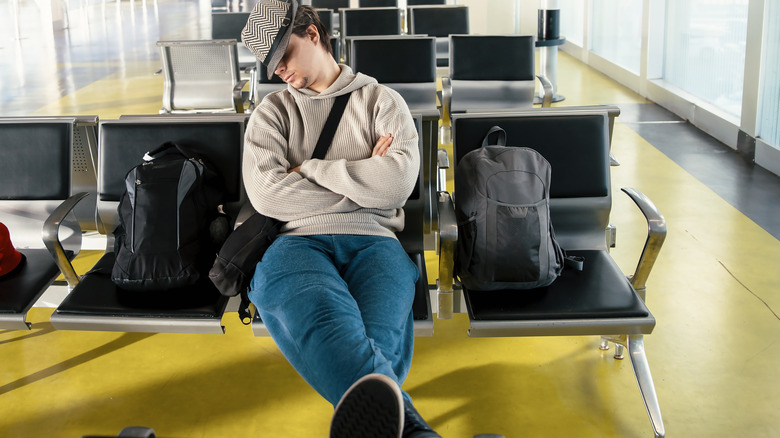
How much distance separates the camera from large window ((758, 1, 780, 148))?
4.60 metres

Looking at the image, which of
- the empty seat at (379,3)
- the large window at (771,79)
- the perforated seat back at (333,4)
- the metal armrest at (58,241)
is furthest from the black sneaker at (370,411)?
the perforated seat back at (333,4)

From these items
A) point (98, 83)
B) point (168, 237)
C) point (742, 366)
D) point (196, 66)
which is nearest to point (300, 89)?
point (168, 237)

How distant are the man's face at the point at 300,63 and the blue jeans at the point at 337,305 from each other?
1.69ft

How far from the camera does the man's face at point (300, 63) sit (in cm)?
219

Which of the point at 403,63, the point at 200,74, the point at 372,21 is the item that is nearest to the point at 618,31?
the point at 372,21

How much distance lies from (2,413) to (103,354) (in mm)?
408

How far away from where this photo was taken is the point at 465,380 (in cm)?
243

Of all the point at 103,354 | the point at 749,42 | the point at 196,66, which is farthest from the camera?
the point at 196,66

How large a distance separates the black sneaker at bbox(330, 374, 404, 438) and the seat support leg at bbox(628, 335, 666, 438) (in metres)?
0.99

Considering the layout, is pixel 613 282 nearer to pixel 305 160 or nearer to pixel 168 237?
pixel 305 160

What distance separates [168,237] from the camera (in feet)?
7.09

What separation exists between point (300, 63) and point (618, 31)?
7245 mm

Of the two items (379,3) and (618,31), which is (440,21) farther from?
(618,31)

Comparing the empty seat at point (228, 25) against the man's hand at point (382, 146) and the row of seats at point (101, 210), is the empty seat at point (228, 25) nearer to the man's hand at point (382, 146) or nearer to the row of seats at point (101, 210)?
the row of seats at point (101, 210)
